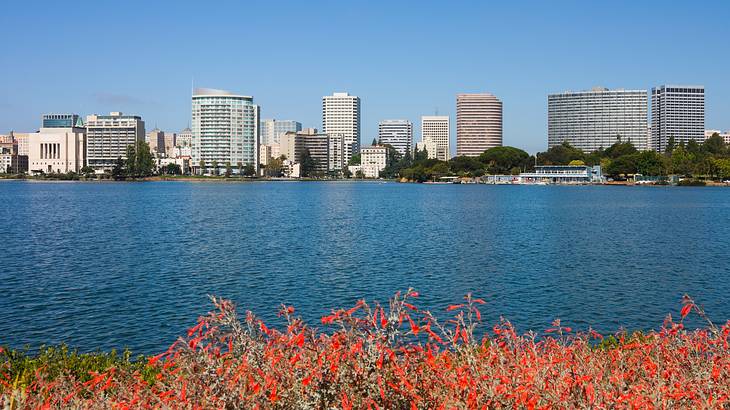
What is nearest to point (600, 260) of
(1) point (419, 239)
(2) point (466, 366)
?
(1) point (419, 239)

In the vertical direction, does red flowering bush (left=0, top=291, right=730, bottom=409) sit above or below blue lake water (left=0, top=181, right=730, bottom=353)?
above

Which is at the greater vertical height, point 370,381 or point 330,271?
point 370,381

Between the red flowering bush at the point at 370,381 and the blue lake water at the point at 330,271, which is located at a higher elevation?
the red flowering bush at the point at 370,381

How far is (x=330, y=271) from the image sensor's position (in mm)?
37406

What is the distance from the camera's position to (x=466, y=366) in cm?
802

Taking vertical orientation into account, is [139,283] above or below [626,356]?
below

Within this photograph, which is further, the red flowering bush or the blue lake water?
the blue lake water

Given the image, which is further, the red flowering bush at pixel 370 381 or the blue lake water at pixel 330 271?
the blue lake water at pixel 330 271

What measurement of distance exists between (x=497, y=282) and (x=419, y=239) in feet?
69.0

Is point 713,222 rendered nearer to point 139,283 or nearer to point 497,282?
point 497,282

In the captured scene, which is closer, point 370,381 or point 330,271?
point 370,381

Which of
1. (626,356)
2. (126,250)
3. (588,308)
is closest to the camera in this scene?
(626,356)

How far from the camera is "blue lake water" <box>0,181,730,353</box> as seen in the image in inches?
1017

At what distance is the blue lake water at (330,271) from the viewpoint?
25.8m
